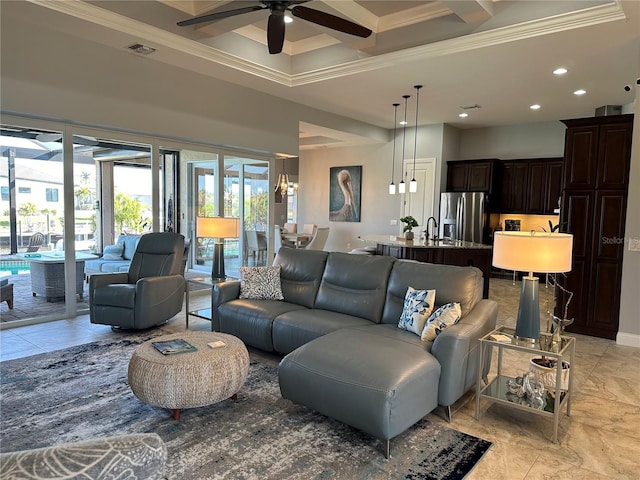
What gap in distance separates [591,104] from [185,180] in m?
6.61

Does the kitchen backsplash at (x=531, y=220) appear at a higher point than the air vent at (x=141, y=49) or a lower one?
lower

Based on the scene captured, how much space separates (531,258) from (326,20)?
7.83ft

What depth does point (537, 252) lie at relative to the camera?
8.50 ft

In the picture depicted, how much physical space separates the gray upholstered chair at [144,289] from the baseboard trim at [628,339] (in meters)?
4.73

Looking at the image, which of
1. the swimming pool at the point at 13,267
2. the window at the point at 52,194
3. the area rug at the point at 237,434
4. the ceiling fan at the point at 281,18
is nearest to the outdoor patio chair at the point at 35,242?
the swimming pool at the point at 13,267

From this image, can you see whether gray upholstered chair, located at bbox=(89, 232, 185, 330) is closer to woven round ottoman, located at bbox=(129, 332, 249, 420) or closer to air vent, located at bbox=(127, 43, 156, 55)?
woven round ottoman, located at bbox=(129, 332, 249, 420)

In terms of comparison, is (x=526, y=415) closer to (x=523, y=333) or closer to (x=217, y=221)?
(x=523, y=333)

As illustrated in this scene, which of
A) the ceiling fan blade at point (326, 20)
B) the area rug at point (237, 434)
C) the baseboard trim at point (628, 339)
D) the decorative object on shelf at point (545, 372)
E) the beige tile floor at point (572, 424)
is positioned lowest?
the beige tile floor at point (572, 424)

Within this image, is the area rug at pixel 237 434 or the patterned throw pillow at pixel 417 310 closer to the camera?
the area rug at pixel 237 434

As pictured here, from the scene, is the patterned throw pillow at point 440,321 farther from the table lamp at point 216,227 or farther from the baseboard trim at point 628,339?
the baseboard trim at point 628,339

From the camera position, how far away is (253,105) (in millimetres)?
6543

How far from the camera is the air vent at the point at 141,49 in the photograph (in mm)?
4654

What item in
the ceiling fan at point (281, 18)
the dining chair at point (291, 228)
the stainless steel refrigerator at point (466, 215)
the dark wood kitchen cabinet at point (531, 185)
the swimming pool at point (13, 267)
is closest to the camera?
the ceiling fan at point (281, 18)

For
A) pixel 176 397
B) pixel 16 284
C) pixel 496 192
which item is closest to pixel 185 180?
pixel 16 284
